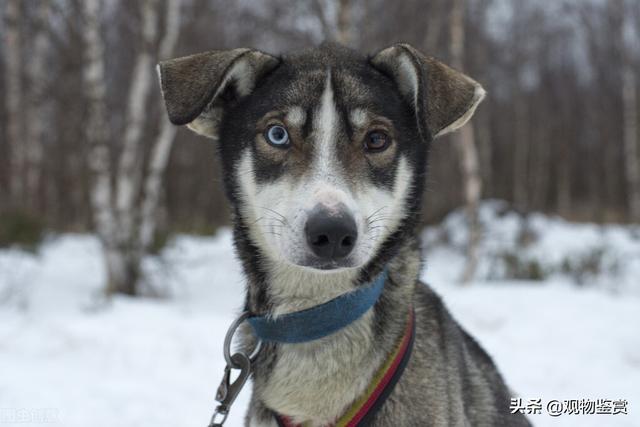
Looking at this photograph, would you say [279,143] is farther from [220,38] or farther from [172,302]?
[220,38]

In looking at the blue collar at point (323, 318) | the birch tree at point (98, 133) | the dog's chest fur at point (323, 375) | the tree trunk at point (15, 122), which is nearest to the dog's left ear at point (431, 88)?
the blue collar at point (323, 318)

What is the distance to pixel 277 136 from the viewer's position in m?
2.22

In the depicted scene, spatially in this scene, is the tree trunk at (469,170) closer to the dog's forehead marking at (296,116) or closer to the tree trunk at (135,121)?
the tree trunk at (135,121)

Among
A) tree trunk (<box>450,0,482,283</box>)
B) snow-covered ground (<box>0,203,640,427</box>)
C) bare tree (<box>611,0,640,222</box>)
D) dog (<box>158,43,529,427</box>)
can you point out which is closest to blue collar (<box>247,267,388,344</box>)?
dog (<box>158,43,529,427</box>)

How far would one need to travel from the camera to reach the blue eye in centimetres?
221

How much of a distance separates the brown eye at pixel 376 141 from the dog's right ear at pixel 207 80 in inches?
19.2

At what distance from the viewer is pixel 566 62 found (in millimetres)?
35156

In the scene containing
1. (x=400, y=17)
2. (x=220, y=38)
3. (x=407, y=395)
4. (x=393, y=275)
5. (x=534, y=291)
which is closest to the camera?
(x=407, y=395)

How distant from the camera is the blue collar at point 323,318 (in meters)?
2.20

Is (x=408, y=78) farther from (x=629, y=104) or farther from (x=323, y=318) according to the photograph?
(x=629, y=104)

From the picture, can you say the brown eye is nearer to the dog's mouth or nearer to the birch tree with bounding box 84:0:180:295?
the dog's mouth

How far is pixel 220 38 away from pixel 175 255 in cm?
823

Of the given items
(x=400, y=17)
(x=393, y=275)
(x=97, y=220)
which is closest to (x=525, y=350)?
(x=393, y=275)

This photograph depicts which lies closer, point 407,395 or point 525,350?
point 407,395
